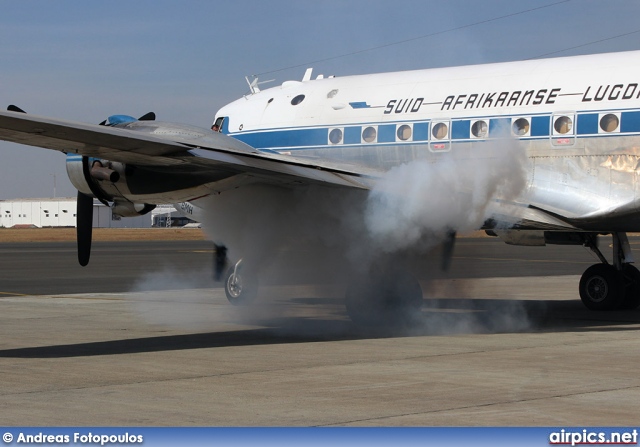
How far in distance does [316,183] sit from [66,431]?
6.83 m

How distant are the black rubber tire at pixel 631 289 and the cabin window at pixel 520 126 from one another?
431cm

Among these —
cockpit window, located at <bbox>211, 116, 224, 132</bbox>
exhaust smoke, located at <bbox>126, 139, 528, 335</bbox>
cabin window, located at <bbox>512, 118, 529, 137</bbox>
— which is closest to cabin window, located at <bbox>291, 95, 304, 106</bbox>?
cockpit window, located at <bbox>211, 116, 224, 132</bbox>

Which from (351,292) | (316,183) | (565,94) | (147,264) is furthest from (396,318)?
(147,264)

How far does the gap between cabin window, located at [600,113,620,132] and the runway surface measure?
3300mm

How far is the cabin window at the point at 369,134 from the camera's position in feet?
64.8

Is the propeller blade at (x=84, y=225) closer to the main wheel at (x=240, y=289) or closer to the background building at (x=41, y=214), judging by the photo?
the main wheel at (x=240, y=289)

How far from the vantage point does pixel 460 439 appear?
8.23 meters

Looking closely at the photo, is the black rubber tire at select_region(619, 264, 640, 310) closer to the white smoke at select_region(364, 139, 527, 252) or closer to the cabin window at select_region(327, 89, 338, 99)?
the white smoke at select_region(364, 139, 527, 252)

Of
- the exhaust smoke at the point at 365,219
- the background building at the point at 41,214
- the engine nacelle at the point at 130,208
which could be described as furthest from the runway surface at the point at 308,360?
the background building at the point at 41,214

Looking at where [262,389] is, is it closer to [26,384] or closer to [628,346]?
[26,384]

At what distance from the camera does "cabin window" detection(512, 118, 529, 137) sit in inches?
693

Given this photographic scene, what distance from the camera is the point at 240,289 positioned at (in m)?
20.1

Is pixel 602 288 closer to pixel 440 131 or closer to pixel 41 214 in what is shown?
pixel 440 131

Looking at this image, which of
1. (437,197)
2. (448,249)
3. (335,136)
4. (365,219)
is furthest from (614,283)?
(365,219)
